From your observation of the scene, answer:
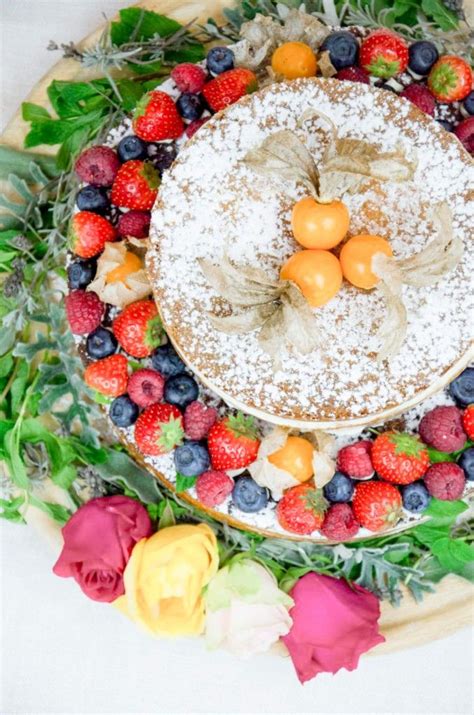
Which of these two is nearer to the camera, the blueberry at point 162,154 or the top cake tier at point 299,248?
the top cake tier at point 299,248

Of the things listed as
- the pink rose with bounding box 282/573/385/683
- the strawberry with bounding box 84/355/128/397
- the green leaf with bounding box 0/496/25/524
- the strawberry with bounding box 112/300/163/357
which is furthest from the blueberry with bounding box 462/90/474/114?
the green leaf with bounding box 0/496/25/524

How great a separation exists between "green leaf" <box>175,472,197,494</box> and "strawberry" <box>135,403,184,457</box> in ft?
0.18

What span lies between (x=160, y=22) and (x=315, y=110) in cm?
51

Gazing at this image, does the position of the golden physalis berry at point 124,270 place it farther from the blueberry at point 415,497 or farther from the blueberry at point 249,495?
the blueberry at point 415,497

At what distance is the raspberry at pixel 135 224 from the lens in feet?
5.58

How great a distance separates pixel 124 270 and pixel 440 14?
0.84m

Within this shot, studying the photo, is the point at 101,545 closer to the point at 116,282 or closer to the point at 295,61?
the point at 116,282

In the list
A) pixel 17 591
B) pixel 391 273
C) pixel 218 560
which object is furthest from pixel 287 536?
pixel 17 591

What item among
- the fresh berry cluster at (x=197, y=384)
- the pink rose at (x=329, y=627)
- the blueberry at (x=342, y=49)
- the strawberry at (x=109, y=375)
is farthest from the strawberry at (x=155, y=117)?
the pink rose at (x=329, y=627)

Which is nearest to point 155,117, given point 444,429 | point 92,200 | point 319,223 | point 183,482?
point 92,200

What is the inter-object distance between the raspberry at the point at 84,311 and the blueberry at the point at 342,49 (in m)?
0.65

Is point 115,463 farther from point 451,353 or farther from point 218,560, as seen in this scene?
point 451,353

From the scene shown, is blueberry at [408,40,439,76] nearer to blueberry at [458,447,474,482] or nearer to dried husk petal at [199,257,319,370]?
dried husk petal at [199,257,319,370]

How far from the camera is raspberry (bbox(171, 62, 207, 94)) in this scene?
171cm
